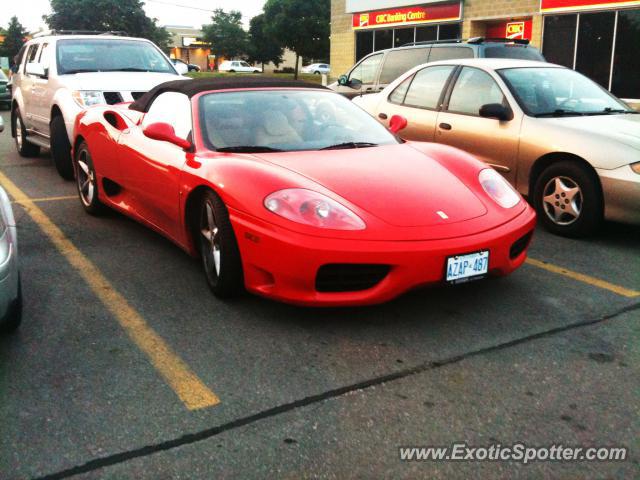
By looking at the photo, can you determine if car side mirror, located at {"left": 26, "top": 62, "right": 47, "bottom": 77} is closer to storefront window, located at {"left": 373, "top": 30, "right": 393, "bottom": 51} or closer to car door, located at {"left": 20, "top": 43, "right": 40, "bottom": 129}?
car door, located at {"left": 20, "top": 43, "right": 40, "bottom": 129}

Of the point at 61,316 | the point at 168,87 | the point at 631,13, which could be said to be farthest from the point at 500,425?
the point at 631,13

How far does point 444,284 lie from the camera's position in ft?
11.9

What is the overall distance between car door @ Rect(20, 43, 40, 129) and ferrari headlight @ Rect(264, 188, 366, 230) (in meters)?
6.58

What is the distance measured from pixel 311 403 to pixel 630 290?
8.03 feet

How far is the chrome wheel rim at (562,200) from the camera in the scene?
5.54 m

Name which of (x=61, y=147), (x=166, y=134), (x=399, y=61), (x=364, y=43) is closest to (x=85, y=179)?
(x=61, y=147)

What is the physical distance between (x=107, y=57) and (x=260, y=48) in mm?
66196

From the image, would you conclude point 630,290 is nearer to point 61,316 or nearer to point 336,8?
point 61,316

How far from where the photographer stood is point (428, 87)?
7168 mm

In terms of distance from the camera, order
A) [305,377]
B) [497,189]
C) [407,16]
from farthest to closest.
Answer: [407,16] < [497,189] < [305,377]

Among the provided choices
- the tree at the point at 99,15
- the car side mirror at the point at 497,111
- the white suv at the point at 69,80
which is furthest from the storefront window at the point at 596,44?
the tree at the point at 99,15

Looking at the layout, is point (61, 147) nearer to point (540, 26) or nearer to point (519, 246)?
point (519, 246)

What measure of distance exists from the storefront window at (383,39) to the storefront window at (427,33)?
1629mm

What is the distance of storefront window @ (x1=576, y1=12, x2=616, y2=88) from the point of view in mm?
18703
